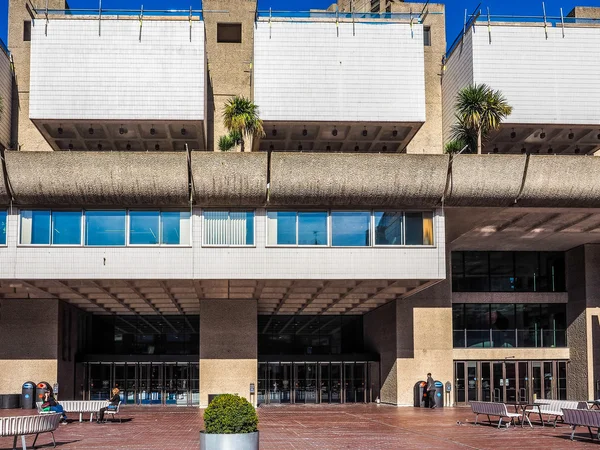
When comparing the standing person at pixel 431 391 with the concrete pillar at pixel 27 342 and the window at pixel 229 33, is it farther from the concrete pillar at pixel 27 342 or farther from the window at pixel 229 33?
the window at pixel 229 33

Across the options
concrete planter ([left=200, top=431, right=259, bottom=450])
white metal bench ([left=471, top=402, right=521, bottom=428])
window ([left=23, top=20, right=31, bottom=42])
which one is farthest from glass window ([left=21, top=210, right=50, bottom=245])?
white metal bench ([left=471, top=402, right=521, bottom=428])

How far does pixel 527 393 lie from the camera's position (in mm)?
40844

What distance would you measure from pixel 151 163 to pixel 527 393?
74.5 ft

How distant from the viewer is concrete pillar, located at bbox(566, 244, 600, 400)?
39875mm

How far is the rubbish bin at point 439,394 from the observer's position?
121 feet

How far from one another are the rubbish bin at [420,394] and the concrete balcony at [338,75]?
11.7m

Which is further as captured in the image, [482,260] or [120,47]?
[482,260]

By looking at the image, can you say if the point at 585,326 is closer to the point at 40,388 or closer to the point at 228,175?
the point at 228,175

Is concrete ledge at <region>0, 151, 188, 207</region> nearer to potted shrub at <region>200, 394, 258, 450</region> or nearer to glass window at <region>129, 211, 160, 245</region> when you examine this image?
glass window at <region>129, 211, 160, 245</region>

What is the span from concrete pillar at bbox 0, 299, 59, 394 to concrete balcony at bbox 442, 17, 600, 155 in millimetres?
20946

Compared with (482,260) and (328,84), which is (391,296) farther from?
(328,84)

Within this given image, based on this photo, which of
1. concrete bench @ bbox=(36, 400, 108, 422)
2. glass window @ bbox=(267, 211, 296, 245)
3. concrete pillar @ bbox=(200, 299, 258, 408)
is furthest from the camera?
concrete pillar @ bbox=(200, 299, 258, 408)

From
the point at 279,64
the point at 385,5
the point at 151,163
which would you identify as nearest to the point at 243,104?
the point at 279,64

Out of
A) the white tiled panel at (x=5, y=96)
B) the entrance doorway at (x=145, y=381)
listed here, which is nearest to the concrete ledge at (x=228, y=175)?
the white tiled panel at (x=5, y=96)
